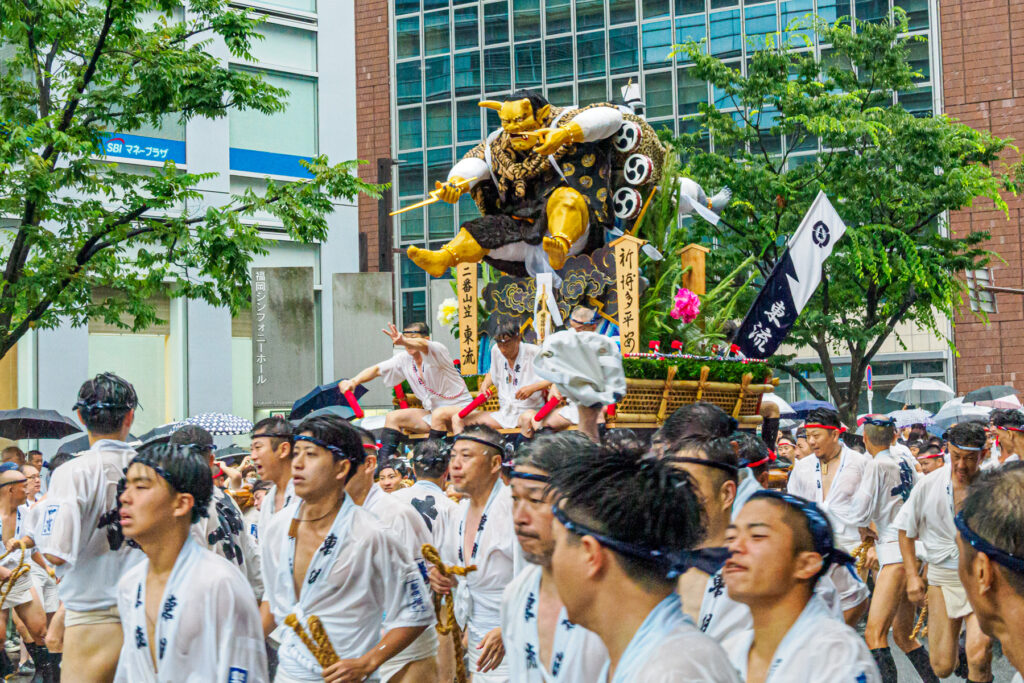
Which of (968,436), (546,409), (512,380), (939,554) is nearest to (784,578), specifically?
(968,436)

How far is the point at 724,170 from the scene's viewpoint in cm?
2297

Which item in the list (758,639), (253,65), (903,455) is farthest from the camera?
(253,65)

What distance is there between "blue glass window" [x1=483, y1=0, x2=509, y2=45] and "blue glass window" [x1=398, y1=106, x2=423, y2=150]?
3554mm

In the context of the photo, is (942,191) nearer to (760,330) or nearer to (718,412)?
(760,330)

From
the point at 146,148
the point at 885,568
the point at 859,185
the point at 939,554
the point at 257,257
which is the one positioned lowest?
the point at 885,568

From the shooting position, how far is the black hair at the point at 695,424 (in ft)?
A: 18.4

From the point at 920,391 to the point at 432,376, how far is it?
21969 mm

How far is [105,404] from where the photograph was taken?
6.07m

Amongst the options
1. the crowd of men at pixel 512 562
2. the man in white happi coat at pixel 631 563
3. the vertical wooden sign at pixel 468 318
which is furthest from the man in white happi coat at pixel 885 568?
the man in white happi coat at pixel 631 563

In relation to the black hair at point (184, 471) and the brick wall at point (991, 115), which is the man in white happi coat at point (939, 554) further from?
the brick wall at point (991, 115)

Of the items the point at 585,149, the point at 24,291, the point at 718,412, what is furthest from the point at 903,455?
the point at 24,291

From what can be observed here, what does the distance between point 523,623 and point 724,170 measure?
19670 millimetres

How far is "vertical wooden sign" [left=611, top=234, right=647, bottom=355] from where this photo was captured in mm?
10688

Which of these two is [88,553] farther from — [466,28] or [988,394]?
[466,28]
